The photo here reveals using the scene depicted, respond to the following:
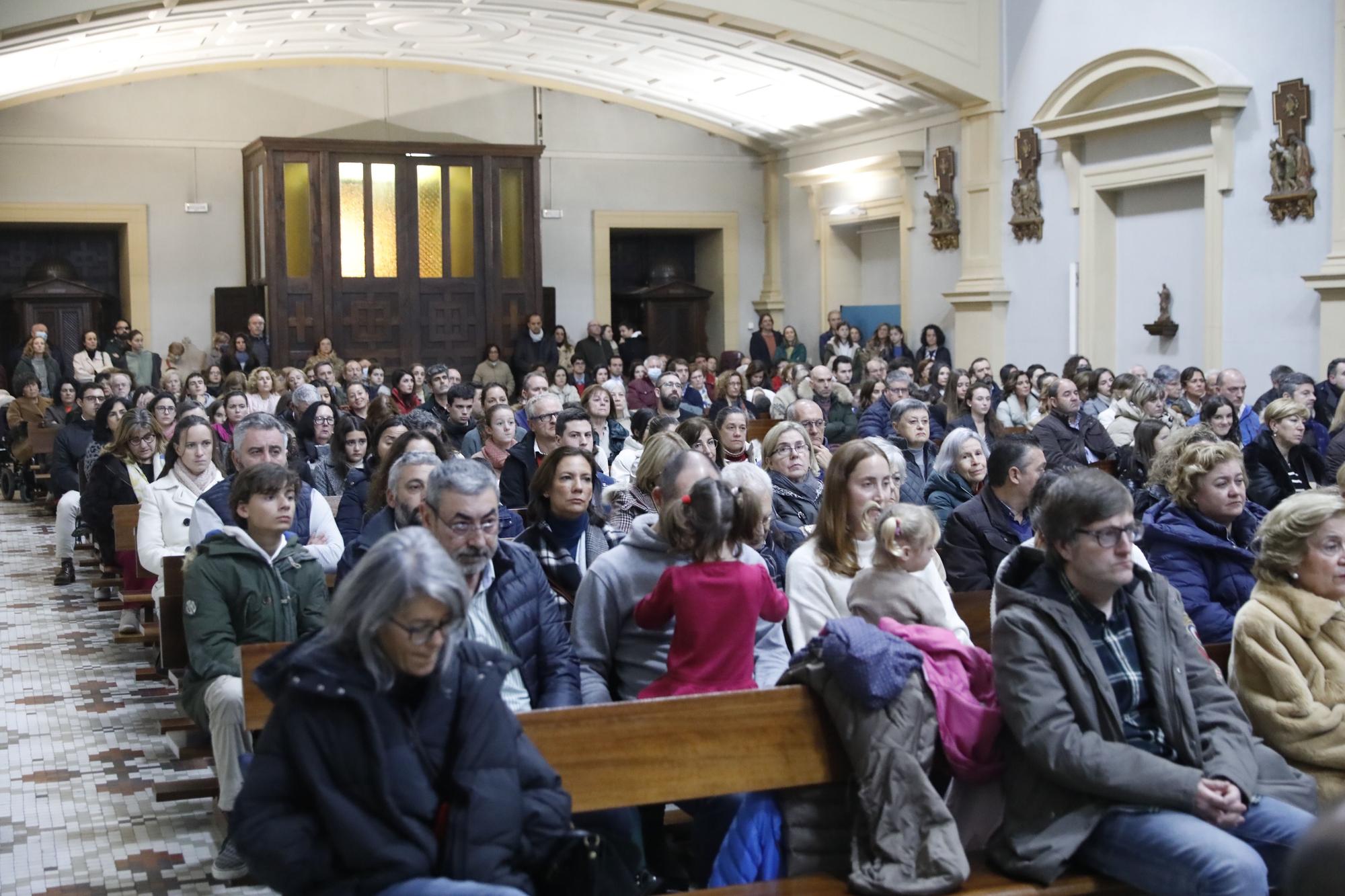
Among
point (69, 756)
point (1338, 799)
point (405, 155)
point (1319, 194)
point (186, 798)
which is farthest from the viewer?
point (405, 155)

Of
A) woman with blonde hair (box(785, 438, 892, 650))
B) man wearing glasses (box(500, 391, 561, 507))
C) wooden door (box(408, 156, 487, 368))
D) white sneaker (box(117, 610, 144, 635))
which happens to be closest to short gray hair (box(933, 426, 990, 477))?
woman with blonde hair (box(785, 438, 892, 650))

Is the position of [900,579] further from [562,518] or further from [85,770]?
[85,770]

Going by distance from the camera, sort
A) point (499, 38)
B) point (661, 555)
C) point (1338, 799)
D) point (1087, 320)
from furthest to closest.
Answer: point (499, 38)
point (1087, 320)
point (661, 555)
point (1338, 799)

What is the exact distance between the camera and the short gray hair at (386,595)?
2799 millimetres

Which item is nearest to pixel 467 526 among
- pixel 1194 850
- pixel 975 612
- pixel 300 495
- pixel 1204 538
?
pixel 1194 850

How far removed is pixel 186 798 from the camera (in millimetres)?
5473

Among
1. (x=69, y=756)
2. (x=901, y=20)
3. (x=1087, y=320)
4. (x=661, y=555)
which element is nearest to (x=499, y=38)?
(x=901, y=20)

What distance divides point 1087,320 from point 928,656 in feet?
44.0

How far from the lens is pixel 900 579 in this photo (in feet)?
12.8

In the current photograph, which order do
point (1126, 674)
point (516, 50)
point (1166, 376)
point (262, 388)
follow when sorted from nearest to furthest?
point (1126, 674) → point (1166, 376) → point (262, 388) → point (516, 50)

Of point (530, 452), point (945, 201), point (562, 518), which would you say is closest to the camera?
point (562, 518)

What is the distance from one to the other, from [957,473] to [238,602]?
124 inches

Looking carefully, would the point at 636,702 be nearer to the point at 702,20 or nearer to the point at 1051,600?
the point at 1051,600

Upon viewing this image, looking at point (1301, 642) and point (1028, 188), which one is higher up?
point (1028, 188)
